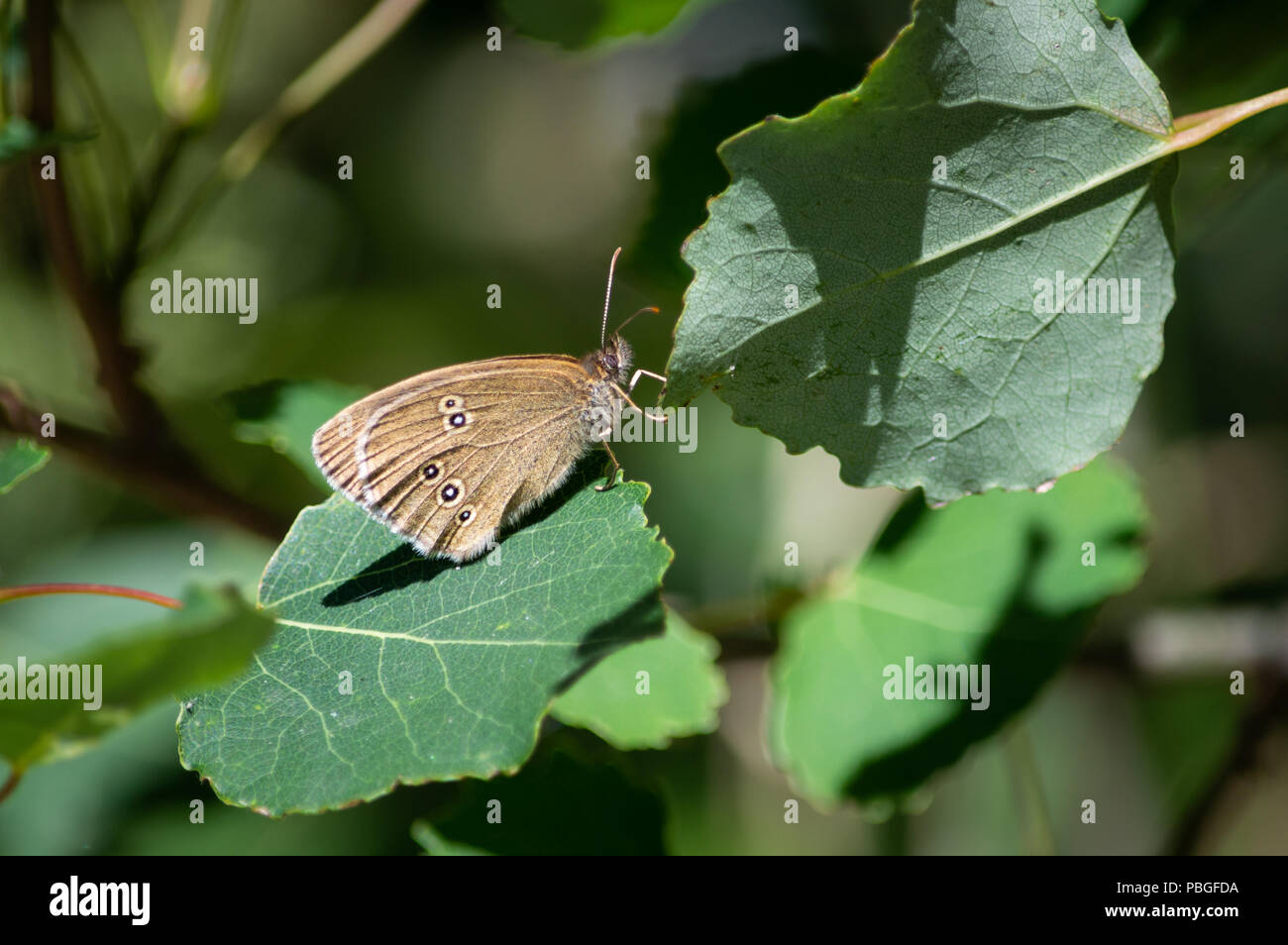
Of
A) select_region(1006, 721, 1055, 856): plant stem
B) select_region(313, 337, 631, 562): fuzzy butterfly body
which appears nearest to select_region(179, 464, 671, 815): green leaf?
select_region(313, 337, 631, 562): fuzzy butterfly body

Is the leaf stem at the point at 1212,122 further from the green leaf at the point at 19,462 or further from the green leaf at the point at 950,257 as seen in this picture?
the green leaf at the point at 19,462

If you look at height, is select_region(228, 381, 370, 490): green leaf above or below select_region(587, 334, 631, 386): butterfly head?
below

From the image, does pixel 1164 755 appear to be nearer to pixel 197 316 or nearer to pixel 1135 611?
pixel 1135 611

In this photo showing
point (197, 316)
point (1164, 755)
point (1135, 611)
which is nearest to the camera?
point (1135, 611)

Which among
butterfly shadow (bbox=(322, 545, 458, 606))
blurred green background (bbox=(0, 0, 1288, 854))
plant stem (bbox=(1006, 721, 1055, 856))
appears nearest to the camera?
butterfly shadow (bbox=(322, 545, 458, 606))

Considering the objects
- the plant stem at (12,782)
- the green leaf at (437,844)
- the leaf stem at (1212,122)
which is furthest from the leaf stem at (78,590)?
the leaf stem at (1212,122)

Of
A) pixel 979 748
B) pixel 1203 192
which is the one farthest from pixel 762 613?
pixel 1203 192

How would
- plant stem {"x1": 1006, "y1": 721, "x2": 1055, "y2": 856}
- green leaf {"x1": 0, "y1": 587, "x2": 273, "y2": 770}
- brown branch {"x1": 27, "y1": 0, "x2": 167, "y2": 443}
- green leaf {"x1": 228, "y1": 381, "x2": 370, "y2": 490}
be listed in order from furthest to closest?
plant stem {"x1": 1006, "y1": 721, "x2": 1055, "y2": 856} → green leaf {"x1": 228, "y1": 381, "x2": 370, "y2": 490} → brown branch {"x1": 27, "y1": 0, "x2": 167, "y2": 443} → green leaf {"x1": 0, "y1": 587, "x2": 273, "y2": 770}

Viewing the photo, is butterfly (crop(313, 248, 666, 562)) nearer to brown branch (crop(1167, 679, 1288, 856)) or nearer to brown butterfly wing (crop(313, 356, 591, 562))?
brown butterfly wing (crop(313, 356, 591, 562))

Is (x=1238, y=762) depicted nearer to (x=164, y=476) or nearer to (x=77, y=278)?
(x=164, y=476)
